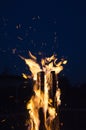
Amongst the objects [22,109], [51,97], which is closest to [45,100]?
[51,97]

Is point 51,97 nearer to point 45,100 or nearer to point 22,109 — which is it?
point 45,100

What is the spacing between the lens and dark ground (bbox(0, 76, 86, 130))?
645 inches

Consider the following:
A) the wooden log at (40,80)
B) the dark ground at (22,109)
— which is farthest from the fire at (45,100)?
the dark ground at (22,109)

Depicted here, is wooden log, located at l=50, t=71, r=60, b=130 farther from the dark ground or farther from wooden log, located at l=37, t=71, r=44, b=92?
the dark ground

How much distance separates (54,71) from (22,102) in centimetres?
1413

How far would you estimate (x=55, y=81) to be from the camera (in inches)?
354

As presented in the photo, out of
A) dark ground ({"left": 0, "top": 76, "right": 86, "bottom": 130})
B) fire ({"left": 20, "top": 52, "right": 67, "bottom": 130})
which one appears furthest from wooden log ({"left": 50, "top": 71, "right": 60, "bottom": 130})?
dark ground ({"left": 0, "top": 76, "right": 86, "bottom": 130})

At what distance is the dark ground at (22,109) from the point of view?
16.4m

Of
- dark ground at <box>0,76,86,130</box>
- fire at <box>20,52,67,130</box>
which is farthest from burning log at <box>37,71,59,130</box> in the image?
dark ground at <box>0,76,86,130</box>

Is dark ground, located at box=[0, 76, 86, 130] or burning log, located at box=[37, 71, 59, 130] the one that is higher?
dark ground, located at box=[0, 76, 86, 130]

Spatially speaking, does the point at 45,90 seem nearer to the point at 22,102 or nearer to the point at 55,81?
the point at 55,81

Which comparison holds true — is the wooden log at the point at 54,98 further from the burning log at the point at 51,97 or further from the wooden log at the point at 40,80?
the wooden log at the point at 40,80

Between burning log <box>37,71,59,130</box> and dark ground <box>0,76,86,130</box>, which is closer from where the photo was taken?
burning log <box>37,71,59,130</box>

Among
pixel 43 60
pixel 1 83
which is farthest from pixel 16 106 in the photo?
pixel 43 60
